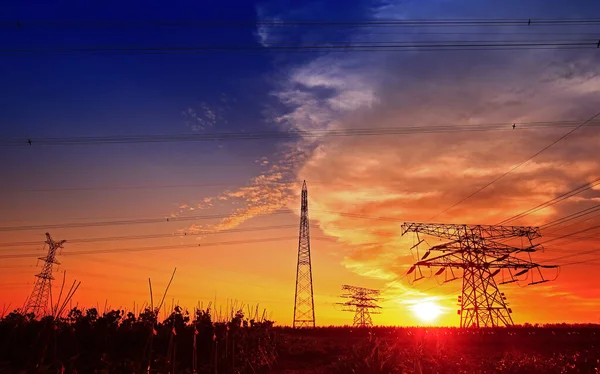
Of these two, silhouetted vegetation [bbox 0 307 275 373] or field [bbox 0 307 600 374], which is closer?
field [bbox 0 307 600 374]

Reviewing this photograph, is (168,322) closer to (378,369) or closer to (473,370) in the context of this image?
(378,369)

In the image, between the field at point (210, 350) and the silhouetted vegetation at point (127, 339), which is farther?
the silhouetted vegetation at point (127, 339)

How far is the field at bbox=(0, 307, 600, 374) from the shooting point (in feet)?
53.9

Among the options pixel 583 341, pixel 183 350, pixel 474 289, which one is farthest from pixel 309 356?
pixel 474 289

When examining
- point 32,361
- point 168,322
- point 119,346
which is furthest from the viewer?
point 168,322

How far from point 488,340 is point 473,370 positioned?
17.8m

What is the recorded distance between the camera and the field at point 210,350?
53.9ft

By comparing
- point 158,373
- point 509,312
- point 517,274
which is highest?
point 517,274

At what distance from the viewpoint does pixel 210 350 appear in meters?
22.9

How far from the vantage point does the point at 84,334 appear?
23000 mm

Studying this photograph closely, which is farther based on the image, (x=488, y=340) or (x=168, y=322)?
(x=488, y=340)

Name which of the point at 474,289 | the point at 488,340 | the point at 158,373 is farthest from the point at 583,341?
the point at 158,373

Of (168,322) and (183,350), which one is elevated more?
(168,322)

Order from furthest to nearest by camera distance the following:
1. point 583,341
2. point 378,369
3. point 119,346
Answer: point 583,341
point 119,346
point 378,369
